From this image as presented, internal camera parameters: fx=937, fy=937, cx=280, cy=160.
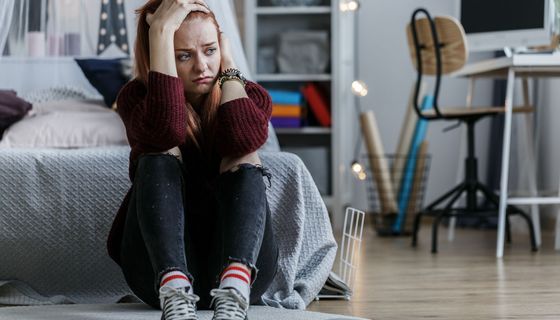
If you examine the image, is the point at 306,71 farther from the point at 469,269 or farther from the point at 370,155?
the point at 469,269

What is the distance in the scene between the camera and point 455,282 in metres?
2.77

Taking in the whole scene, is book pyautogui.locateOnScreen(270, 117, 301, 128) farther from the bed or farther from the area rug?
the area rug

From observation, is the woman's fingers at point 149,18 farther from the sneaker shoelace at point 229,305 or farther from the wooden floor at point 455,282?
the wooden floor at point 455,282

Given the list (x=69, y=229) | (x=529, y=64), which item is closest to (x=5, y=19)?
(x=69, y=229)

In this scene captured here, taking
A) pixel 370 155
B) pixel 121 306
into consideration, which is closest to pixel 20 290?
pixel 121 306

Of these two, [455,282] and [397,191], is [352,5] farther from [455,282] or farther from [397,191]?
[455,282]

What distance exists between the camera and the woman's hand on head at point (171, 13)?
75.2 inches

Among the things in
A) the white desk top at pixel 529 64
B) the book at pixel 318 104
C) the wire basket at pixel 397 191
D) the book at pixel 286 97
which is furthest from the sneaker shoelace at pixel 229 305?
the book at pixel 318 104

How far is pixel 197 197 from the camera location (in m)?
1.96

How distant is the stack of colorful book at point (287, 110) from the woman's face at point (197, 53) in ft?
8.58

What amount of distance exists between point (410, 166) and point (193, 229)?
9.09ft

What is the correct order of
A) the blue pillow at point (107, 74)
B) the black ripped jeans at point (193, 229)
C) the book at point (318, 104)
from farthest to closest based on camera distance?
1. the book at point (318, 104)
2. the blue pillow at point (107, 74)
3. the black ripped jeans at point (193, 229)

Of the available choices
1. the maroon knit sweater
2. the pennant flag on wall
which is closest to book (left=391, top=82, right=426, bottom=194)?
the pennant flag on wall

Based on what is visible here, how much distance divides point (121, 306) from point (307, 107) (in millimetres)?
2782
